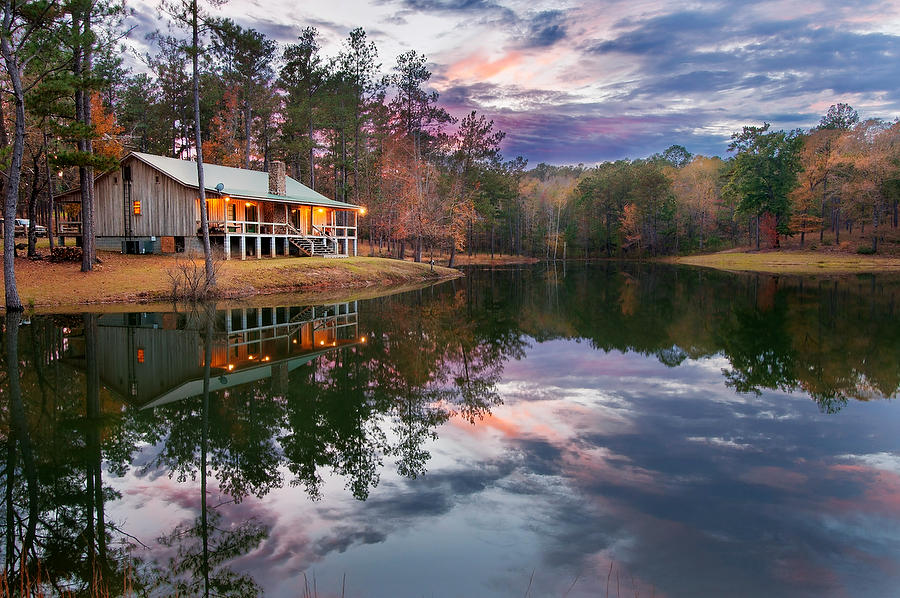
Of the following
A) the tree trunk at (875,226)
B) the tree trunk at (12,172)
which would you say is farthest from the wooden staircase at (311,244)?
the tree trunk at (875,226)

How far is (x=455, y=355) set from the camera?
14.5 m

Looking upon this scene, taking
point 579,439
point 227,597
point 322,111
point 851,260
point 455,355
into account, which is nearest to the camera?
point 227,597

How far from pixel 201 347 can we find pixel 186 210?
23.2 metres

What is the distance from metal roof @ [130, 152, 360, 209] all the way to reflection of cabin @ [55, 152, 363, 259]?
0.20ft

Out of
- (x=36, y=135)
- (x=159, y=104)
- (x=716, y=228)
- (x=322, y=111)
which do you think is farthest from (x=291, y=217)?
(x=716, y=228)

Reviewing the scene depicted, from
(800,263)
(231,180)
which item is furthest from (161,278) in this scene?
(800,263)

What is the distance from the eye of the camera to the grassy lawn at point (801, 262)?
49.3 meters

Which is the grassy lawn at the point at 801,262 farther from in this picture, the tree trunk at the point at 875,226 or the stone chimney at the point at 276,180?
the stone chimney at the point at 276,180

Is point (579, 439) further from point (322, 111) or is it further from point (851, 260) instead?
point (851, 260)

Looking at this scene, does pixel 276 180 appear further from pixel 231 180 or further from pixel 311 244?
pixel 311 244

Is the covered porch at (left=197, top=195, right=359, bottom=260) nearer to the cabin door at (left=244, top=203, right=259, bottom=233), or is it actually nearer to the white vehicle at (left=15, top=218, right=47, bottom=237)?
the cabin door at (left=244, top=203, right=259, bottom=233)

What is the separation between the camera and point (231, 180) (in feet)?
120

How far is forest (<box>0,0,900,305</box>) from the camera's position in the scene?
2330 centimetres

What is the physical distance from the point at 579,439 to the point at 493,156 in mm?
49934
